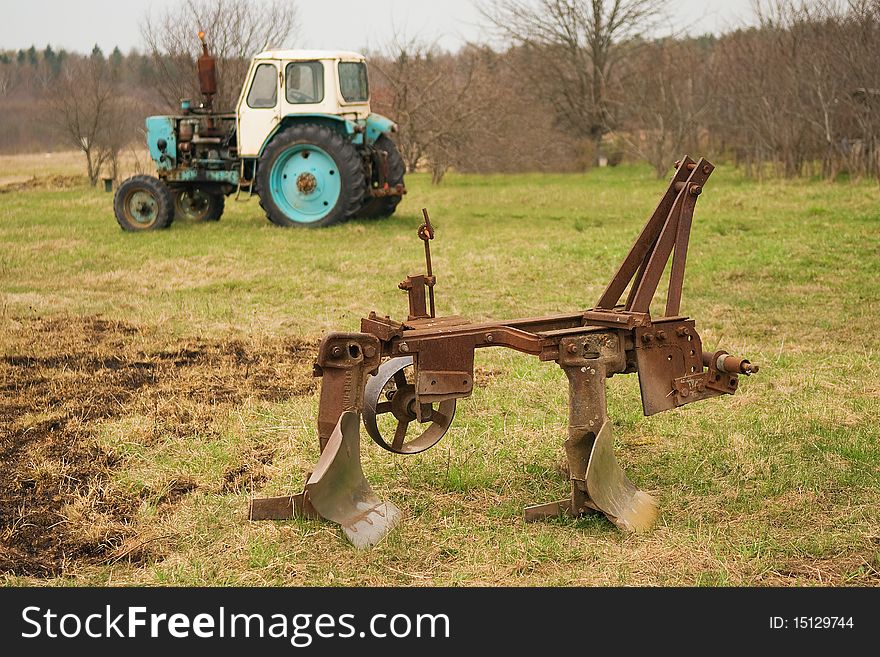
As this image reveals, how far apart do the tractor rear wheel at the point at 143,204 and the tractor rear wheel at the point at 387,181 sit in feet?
8.10

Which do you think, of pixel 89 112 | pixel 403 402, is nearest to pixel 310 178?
pixel 403 402

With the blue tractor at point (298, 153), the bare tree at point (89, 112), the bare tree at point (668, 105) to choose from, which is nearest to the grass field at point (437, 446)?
the blue tractor at point (298, 153)

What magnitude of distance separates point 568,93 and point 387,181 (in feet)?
50.4

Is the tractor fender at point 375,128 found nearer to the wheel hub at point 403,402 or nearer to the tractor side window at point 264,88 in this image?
the tractor side window at point 264,88

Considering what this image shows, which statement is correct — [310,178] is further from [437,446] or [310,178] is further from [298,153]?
[437,446]

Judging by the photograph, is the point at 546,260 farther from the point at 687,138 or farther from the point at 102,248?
the point at 687,138

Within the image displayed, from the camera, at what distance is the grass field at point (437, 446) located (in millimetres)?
3486

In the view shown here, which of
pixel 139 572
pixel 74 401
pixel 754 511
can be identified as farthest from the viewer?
pixel 74 401

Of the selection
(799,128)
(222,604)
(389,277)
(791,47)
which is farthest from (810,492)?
(791,47)

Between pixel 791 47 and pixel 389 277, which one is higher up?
pixel 791 47

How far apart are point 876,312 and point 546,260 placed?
3.31 metres

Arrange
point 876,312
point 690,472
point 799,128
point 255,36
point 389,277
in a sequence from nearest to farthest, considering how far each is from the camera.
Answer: point 690,472
point 876,312
point 389,277
point 799,128
point 255,36

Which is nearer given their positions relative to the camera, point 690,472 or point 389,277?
point 690,472

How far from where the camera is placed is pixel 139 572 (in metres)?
3.42
